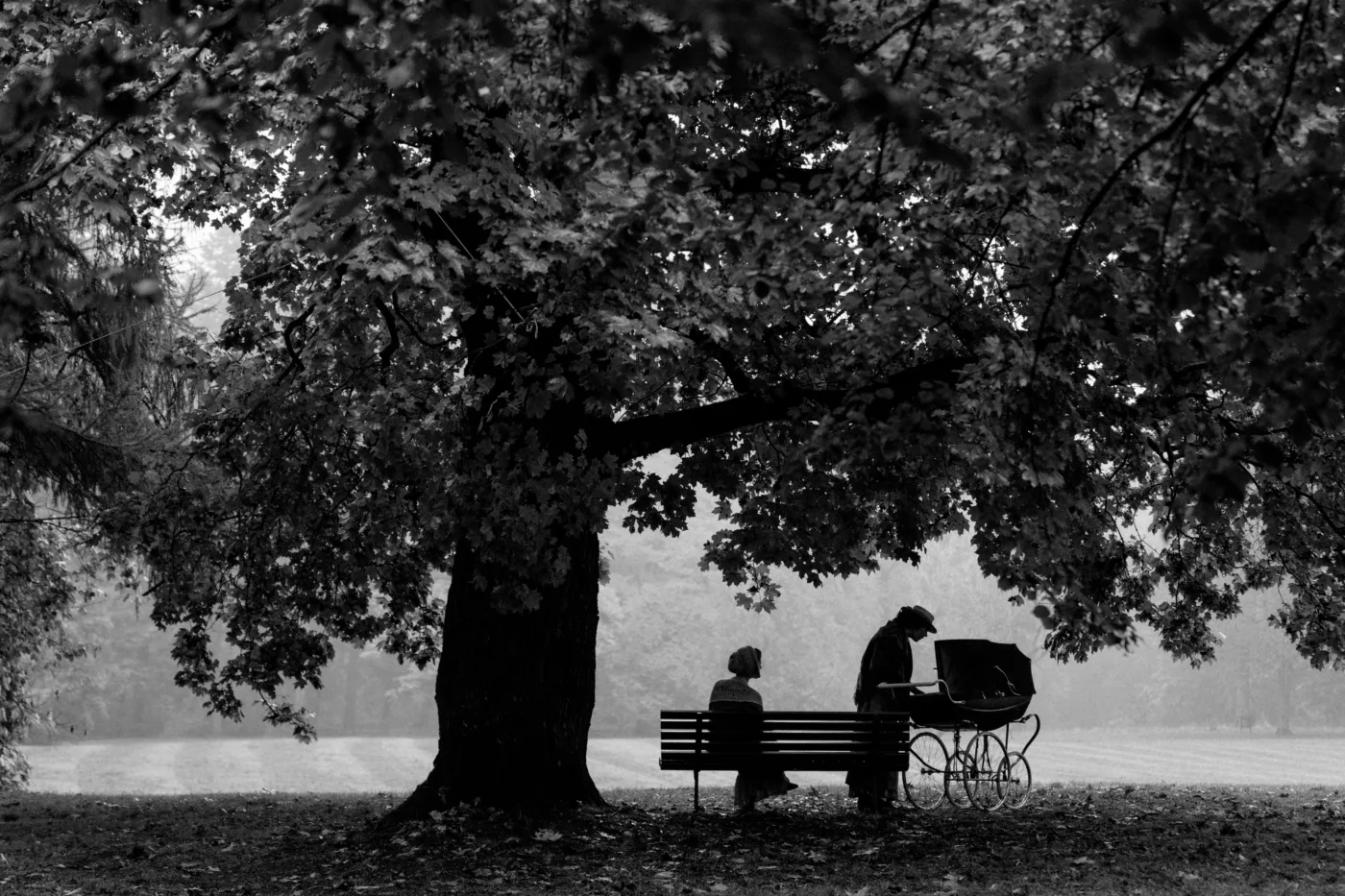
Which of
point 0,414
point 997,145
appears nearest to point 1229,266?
point 997,145

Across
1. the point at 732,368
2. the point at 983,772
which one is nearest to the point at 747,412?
the point at 732,368

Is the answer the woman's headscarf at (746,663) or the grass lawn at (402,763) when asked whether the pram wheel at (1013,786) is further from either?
the grass lawn at (402,763)

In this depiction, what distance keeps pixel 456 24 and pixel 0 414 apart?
250 cm

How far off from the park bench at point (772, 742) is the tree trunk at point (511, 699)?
81 cm

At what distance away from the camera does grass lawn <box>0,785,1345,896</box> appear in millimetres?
9023

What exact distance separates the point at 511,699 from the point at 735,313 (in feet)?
12.1

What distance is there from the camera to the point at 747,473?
13375mm

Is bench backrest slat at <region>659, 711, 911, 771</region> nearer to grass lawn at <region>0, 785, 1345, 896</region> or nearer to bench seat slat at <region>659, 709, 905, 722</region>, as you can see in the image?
bench seat slat at <region>659, 709, 905, 722</region>

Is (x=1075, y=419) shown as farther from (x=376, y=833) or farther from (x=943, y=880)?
(x=376, y=833)

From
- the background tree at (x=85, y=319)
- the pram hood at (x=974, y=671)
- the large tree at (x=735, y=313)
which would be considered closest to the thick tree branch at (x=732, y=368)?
the large tree at (x=735, y=313)

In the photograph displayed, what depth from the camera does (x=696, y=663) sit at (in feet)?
159

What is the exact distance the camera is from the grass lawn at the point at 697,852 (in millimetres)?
9023

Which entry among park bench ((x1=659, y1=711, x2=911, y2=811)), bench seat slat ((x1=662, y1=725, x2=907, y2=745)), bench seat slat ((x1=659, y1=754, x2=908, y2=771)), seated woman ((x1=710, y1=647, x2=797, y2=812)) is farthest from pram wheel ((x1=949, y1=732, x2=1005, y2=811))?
seated woman ((x1=710, y1=647, x2=797, y2=812))

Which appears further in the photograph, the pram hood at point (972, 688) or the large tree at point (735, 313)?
the pram hood at point (972, 688)
